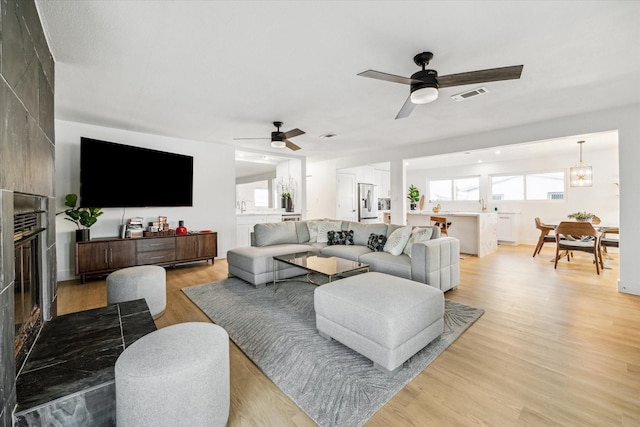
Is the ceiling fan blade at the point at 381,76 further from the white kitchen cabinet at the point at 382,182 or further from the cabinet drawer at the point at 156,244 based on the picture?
the white kitchen cabinet at the point at 382,182

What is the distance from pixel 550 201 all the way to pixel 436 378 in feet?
24.5

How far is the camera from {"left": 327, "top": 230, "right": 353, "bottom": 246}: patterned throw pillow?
176 inches

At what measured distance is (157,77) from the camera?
2.71 metres

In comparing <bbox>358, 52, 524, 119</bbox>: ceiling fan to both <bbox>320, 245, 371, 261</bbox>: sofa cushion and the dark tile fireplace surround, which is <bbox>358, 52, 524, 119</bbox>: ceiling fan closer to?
the dark tile fireplace surround

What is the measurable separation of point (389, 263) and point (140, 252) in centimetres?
374

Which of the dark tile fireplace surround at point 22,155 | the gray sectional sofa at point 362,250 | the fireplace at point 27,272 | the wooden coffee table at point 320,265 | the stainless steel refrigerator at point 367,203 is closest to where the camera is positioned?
the dark tile fireplace surround at point 22,155

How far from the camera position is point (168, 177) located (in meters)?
4.75

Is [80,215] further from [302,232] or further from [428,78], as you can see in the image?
[428,78]

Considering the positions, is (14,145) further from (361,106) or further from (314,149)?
(314,149)

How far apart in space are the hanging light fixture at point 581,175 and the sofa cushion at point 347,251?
5307mm

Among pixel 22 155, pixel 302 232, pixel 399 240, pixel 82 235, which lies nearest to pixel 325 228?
pixel 302 232

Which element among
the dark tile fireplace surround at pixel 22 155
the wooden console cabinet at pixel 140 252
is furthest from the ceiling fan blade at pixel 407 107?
the wooden console cabinet at pixel 140 252

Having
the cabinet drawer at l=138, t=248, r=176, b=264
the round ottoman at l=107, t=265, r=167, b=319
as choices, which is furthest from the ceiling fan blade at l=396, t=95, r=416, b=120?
the cabinet drawer at l=138, t=248, r=176, b=264

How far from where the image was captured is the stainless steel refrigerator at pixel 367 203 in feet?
27.0
